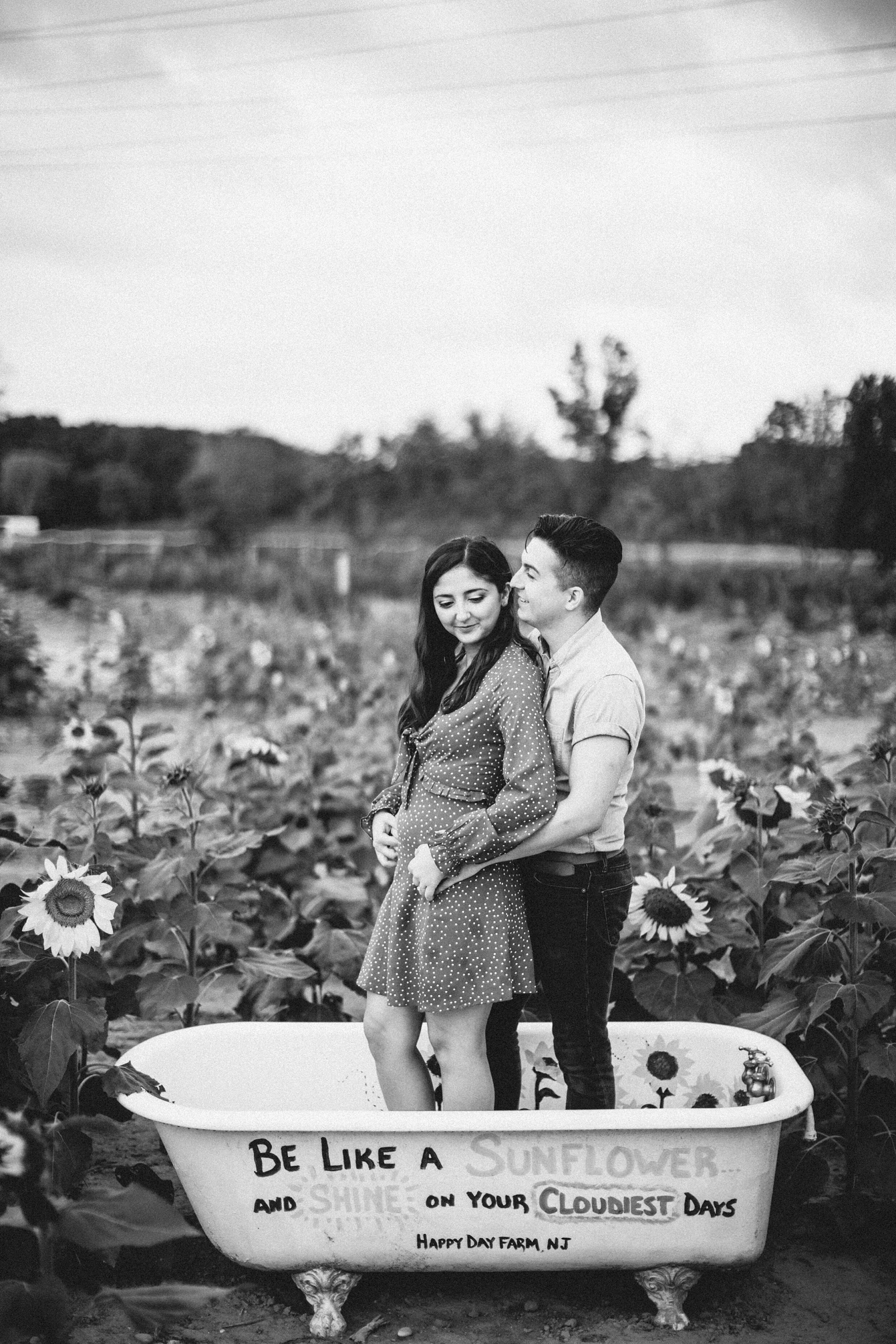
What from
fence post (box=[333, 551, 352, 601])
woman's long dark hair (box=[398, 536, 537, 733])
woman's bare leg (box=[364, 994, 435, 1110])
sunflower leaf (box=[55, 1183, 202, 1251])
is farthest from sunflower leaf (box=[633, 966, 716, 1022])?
fence post (box=[333, 551, 352, 601])

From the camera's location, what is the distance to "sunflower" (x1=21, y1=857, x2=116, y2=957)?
241cm

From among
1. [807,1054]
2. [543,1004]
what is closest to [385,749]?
[543,1004]

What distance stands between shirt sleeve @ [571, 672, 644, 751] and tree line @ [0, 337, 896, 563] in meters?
3.83

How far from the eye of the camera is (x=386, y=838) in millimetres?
2449

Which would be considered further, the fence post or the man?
the fence post

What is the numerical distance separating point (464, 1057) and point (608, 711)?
72 cm

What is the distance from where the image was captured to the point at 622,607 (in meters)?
15.6

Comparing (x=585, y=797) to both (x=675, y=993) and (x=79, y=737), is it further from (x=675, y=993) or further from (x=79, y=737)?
(x=79, y=737)

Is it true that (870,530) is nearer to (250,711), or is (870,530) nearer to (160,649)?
(250,711)

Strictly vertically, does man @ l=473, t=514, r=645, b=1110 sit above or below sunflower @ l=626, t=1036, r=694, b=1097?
above

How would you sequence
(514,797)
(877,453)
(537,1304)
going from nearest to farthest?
(514,797) < (537,1304) < (877,453)

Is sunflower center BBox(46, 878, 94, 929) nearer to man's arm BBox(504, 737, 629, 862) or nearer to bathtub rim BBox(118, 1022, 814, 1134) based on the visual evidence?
bathtub rim BBox(118, 1022, 814, 1134)

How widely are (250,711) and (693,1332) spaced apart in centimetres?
626

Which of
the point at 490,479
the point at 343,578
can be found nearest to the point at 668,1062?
the point at 343,578
